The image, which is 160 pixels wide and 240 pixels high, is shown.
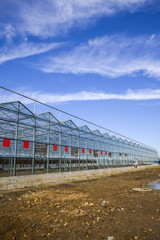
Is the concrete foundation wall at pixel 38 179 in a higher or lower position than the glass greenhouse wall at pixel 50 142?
lower

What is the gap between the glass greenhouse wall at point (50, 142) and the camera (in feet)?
50.2

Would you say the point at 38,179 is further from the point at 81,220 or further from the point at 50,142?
the point at 81,220

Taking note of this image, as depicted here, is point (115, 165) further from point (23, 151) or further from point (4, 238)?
point (4, 238)

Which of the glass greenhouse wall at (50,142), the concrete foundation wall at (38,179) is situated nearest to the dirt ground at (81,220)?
the concrete foundation wall at (38,179)

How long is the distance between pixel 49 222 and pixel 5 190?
827 centimetres

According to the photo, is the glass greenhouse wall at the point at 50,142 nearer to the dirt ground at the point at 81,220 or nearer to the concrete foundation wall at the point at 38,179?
the concrete foundation wall at the point at 38,179

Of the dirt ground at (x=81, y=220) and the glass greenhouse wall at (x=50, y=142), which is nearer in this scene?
the dirt ground at (x=81, y=220)

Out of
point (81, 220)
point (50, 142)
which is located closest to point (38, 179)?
point (50, 142)

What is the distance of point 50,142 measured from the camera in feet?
62.9

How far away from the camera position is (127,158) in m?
43.8

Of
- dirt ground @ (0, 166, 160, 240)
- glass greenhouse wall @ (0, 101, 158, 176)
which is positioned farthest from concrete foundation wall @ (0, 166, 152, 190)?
dirt ground @ (0, 166, 160, 240)

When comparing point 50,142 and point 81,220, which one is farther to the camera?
point 50,142

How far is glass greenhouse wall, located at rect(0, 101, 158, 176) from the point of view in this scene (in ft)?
50.2

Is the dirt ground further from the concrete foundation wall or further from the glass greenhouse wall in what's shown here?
the glass greenhouse wall
